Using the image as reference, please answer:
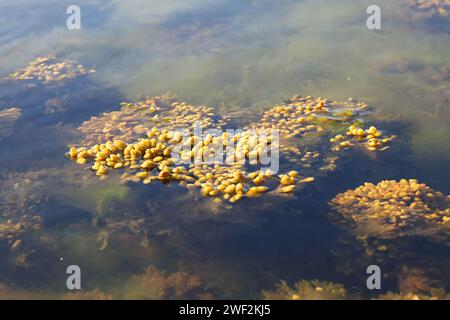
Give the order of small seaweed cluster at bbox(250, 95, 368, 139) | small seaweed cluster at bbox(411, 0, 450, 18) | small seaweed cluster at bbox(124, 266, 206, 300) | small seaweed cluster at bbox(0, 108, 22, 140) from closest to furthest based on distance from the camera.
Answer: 1. small seaweed cluster at bbox(124, 266, 206, 300)
2. small seaweed cluster at bbox(250, 95, 368, 139)
3. small seaweed cluster at bbox(0, 108, 22, 140)
4. small seaweed cluster at bbox(411, 0, 450, 18)

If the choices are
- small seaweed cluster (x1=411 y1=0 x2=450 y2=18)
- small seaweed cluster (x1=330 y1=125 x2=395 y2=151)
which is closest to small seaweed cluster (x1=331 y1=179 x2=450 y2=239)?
small seaweed cluster (x1=330 y1=125 x2=395 y2=151)

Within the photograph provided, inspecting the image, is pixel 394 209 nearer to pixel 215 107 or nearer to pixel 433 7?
pixel 215 107

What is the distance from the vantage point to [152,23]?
11.6 meters

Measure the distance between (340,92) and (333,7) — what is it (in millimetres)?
4539

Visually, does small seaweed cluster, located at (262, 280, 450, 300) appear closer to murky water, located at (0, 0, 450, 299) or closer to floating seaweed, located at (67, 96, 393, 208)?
murky water, located at (0, 0, 450, 299)

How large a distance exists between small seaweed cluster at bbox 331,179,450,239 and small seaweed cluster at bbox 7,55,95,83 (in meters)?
6.36

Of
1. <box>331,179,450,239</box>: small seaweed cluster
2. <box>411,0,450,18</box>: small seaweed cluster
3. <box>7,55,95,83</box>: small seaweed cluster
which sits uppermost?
<box>411,0,450,18</box>: small seaweed cluster

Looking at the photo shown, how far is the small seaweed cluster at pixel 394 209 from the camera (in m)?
5.07

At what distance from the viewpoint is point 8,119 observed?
8.01 metres

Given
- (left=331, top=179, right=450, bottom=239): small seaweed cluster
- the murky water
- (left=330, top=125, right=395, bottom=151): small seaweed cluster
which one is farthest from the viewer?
(left=330, top=125, right=395, bottom=151): small seaweed cluster

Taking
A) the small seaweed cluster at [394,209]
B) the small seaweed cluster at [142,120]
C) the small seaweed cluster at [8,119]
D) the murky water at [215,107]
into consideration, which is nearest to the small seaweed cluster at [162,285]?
the murky water at [215,107]

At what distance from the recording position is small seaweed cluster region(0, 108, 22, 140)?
7711 millimetres
